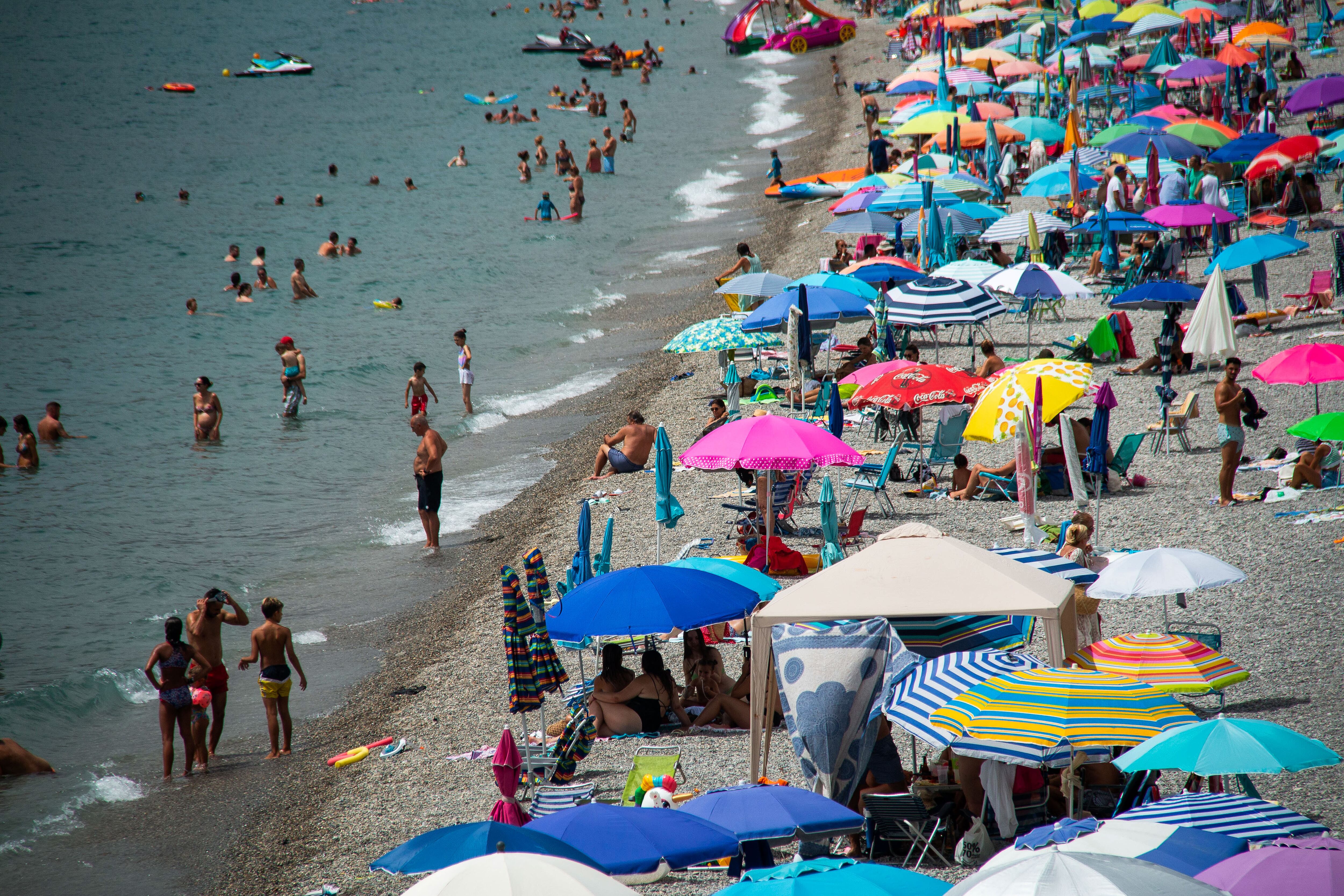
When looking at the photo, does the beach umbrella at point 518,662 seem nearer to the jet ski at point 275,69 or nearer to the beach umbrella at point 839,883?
the beach umbrella at point 839,883

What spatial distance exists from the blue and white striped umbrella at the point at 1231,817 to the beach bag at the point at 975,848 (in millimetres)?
1061

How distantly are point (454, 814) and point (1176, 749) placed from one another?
4858 mm

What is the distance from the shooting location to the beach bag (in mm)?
5938

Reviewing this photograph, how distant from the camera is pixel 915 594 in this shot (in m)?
6.72

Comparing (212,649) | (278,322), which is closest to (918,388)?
(212,649)

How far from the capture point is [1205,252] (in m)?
19.2

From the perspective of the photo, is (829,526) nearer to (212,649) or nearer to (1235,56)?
(212,649)

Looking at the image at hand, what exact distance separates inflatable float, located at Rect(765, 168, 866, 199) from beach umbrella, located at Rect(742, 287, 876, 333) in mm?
13353

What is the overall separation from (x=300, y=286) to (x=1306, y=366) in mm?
22526

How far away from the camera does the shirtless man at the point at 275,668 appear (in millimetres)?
9477

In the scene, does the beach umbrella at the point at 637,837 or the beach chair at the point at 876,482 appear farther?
the beach chair at the point at 876,482

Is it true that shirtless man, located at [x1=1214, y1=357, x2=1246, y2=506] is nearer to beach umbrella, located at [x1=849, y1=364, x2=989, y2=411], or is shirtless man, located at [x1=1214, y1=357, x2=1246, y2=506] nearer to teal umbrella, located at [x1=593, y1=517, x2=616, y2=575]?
beach umbrella, located at [x1=849, y1=364, x2=989, y2=411]

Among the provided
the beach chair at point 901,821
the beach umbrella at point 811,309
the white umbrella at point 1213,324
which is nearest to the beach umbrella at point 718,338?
the beach umbrella at point 811,309

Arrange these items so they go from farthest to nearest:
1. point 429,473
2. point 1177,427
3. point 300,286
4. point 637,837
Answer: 1. point 300,286
2. point 429,473
3. point 1177,427
4. point 637,837
